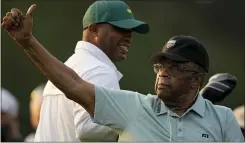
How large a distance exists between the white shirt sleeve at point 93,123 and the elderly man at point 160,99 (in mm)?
229

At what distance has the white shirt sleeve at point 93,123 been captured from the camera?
4.70 metres

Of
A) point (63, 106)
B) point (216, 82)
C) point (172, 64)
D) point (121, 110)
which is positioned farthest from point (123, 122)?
point (216, 82)

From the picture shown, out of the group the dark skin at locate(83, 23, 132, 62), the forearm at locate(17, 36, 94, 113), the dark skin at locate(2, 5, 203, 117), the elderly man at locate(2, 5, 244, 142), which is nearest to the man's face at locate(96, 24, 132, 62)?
the dark skin at locate(83, 23, 132, 62)

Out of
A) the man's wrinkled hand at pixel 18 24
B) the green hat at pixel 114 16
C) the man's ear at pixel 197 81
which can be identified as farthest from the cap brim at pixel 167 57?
the green hat at pixel 114 16

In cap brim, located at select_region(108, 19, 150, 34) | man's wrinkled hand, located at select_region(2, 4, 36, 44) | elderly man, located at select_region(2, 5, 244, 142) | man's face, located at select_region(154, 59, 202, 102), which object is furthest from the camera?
cap brim, located at select_region(108, 19, 150, 34)

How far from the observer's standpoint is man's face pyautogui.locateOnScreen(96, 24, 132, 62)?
5.51 m

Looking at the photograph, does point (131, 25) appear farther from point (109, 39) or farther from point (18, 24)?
point (18, 24)

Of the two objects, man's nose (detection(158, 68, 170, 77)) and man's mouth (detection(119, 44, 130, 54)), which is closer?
man's nose (detection(158, 68, 170, 77))

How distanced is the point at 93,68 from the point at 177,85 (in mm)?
669

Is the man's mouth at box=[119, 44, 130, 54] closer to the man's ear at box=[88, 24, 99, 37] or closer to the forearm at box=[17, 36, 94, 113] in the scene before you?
the man's ear at box=[88, 24, 99, 37]

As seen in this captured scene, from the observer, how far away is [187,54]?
15.3ft

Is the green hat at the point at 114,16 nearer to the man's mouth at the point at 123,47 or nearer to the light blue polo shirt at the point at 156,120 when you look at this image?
the man's mouth at the point at 123,47

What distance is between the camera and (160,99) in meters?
4.61

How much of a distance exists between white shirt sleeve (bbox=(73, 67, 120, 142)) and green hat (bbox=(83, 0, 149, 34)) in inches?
18.0
